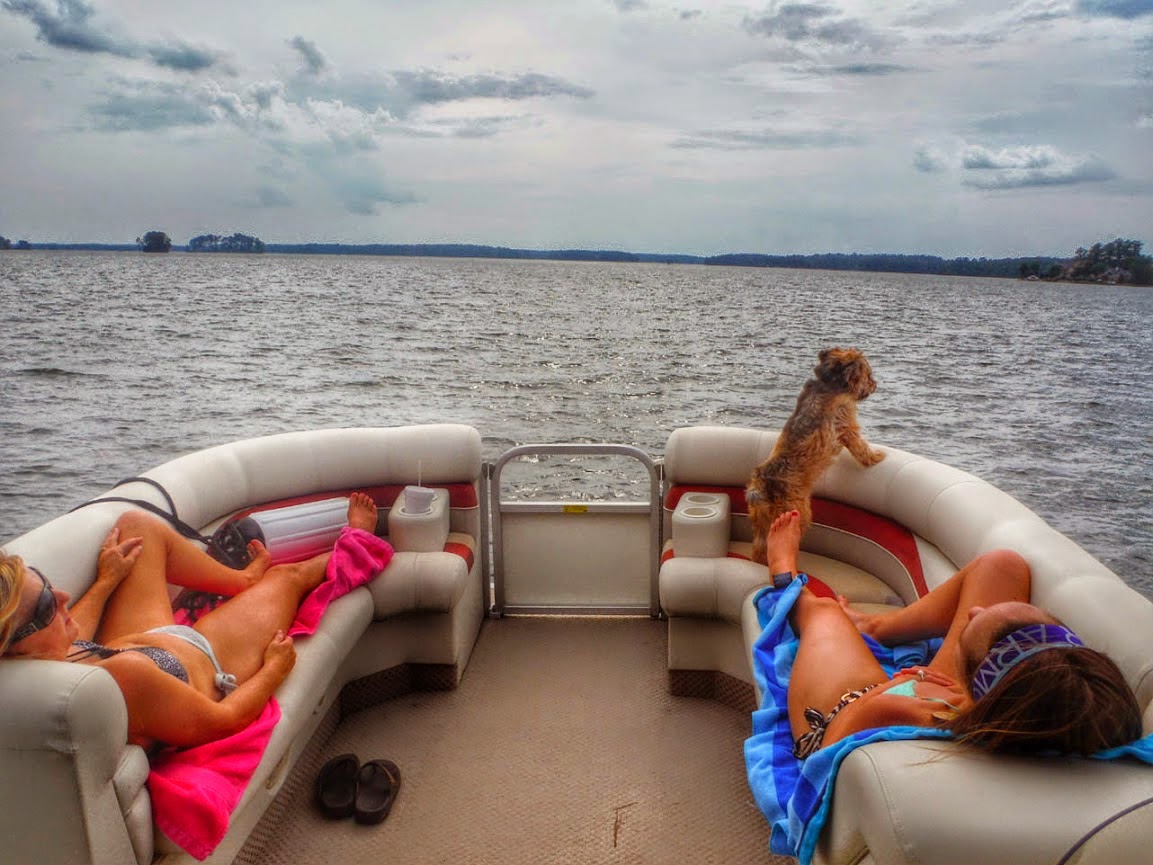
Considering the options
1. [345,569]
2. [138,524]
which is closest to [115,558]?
[138,524]

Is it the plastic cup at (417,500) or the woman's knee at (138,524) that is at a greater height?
the woman's knee at (138,524)

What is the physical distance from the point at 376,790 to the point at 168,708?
0.93m

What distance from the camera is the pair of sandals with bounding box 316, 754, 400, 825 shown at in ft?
8.73

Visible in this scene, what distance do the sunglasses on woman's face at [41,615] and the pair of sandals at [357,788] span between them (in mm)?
1142

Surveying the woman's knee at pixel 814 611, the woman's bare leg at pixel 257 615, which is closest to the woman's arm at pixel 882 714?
the woman's knee at pixel 814 611

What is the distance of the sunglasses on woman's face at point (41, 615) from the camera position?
6.01 feet

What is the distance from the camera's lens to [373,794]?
2730mm

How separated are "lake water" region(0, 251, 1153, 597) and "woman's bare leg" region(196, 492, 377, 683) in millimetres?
7444

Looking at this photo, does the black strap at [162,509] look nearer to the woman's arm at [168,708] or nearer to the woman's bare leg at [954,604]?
the woman's arm at [168,708]

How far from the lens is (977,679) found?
61.4 inches

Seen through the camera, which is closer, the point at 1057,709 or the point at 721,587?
the point at 1057,709

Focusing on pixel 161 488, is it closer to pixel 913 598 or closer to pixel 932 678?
pixel 932 678

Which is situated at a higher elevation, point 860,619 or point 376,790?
point 860,619

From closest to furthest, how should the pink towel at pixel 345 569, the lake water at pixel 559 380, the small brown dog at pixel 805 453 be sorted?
the pink towel at pixel 345 569 → the small brown dog at pixel 805 453 → the lake water at pixel 559 380
